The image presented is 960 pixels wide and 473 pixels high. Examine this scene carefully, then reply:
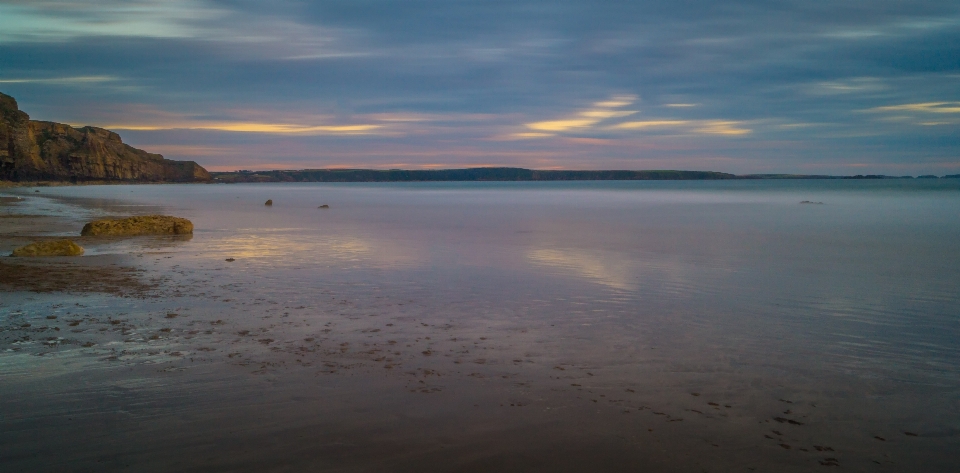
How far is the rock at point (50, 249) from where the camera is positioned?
15.9 m

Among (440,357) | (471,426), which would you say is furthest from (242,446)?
(440,357)

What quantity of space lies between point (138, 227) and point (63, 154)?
14639 centimetres

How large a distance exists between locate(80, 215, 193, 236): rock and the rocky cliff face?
72.4 meters

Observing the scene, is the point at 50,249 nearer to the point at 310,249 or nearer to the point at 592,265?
the point at 310,249

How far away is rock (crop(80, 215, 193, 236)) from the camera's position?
22.1 meters

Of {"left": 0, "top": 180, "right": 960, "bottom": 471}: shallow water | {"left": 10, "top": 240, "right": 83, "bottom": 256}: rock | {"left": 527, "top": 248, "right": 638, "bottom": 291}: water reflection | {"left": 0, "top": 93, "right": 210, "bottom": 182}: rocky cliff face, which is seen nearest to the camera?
{"left": 0, "top": 180, "right": 960, "bottom": 471}: shallow water

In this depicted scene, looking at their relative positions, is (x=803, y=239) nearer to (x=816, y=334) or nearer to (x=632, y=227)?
(x=632, y=227)

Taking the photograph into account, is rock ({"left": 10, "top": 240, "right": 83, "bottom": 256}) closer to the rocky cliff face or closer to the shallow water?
the shallow water

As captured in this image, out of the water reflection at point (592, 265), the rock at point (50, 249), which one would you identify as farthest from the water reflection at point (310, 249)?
the water reflection at point (592, 265)

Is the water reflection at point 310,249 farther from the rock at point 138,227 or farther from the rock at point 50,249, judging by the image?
the rock at point 50,249

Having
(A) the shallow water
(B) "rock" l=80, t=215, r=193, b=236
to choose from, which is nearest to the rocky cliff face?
(B) "rock" l=80, t=215, r=193, b=236

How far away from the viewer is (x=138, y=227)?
23094 mm

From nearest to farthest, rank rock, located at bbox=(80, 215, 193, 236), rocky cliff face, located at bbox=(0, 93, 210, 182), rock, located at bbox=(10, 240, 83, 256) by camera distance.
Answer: rock, located at bbox=(10, 240, 83, 256)
rock, located at bbox=(80, 215, 193, 236)
rocky cliff face, located at bbox=(0, 93, 210, 182)

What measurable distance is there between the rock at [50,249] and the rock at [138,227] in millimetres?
5662
